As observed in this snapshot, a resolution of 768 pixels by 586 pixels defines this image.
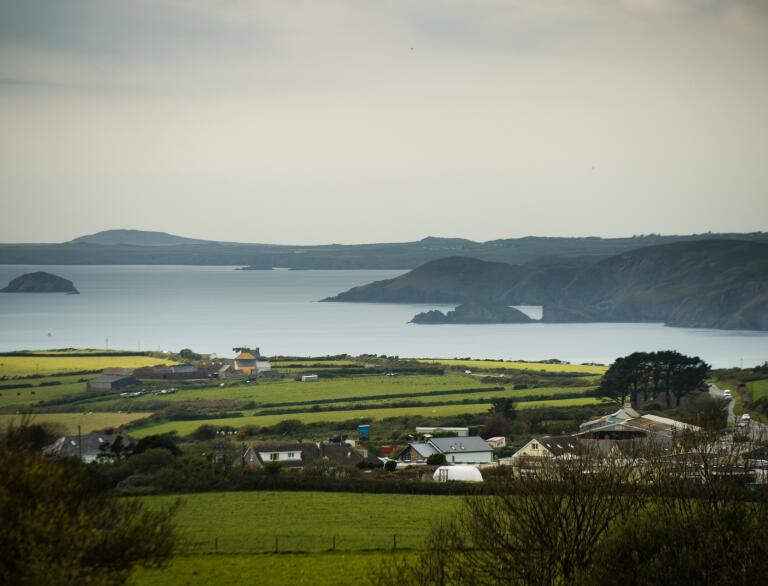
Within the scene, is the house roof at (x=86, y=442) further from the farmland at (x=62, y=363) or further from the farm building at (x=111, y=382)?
the farmland at (x=62, y=363)

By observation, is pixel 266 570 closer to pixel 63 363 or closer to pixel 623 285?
pixel 63 363

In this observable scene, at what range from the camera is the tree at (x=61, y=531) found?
8.55 meters

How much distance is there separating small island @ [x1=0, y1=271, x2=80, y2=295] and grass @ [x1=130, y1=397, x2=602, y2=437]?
378 ft

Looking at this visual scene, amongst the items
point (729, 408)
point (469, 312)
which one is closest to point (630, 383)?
point (729, 408)

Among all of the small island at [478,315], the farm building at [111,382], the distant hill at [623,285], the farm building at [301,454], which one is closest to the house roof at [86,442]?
the farm building at [301,454]

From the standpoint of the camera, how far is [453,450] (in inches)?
971

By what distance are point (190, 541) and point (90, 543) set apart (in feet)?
17.6

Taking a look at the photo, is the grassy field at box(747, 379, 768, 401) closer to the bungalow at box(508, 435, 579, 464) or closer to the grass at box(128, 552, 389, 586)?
the bungalow at box(508, 435, 579, 464)

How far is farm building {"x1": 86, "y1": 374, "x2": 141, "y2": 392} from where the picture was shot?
1517 inches

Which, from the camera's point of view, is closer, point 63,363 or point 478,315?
point 63,363

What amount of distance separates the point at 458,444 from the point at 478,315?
250ft

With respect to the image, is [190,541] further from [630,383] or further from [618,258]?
[618,258]

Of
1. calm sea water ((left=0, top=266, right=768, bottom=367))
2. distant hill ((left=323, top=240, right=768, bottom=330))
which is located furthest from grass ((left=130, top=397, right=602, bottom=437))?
distant hill ((left=323, top=240, right=768, bottom=330))

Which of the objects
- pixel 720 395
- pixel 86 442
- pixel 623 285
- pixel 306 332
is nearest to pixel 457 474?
pixel 86 442
